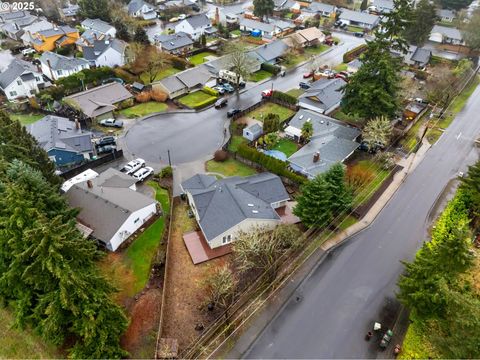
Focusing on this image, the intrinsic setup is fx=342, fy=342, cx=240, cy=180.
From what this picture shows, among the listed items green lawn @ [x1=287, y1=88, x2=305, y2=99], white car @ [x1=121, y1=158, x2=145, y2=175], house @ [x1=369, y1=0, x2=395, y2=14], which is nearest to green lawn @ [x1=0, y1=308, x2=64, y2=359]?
white car @ [x1=121, y1=158, x2=145, y2=175]

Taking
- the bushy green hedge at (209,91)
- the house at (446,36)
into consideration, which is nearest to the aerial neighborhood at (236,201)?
the bushy green hedge at (209,91)

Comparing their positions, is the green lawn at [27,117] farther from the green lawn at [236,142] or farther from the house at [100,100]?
the green lawn at [236,142]

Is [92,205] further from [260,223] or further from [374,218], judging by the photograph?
[374,218]

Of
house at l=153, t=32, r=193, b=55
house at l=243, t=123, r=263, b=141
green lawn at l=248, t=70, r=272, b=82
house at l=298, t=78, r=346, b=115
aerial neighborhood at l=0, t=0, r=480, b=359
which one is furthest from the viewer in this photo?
house at l=153, t=32, r=193, b=55

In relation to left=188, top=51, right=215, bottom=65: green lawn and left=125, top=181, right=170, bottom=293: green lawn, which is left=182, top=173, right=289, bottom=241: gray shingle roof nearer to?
left=125, top=181, right=170, bottom=293: green lawn

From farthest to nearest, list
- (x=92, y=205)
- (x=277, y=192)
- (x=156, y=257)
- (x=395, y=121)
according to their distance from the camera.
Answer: (x=395, y=121)
(x=277, y=192)
(x=92, y=205)
(x=156, y=257)

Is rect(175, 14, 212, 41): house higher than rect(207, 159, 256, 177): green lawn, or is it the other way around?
rect(175, 14, 212, 41): house

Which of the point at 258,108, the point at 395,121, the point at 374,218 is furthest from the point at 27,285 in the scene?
the point at 395,121

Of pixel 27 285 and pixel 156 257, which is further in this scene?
pixel 156 257
